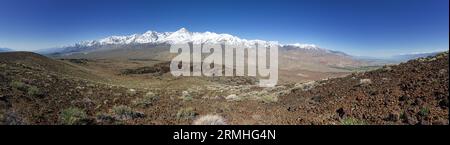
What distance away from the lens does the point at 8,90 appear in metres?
14.0

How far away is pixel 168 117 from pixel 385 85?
925 cm

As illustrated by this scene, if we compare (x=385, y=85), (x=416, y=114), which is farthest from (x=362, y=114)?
(x=385, y=85)

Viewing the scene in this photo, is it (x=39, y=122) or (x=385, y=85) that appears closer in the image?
(x=39, y=122)

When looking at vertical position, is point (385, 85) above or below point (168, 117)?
above

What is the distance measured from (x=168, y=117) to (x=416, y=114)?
25.6ft

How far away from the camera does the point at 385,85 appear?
45.0ft

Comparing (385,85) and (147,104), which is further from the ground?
(385,85)
